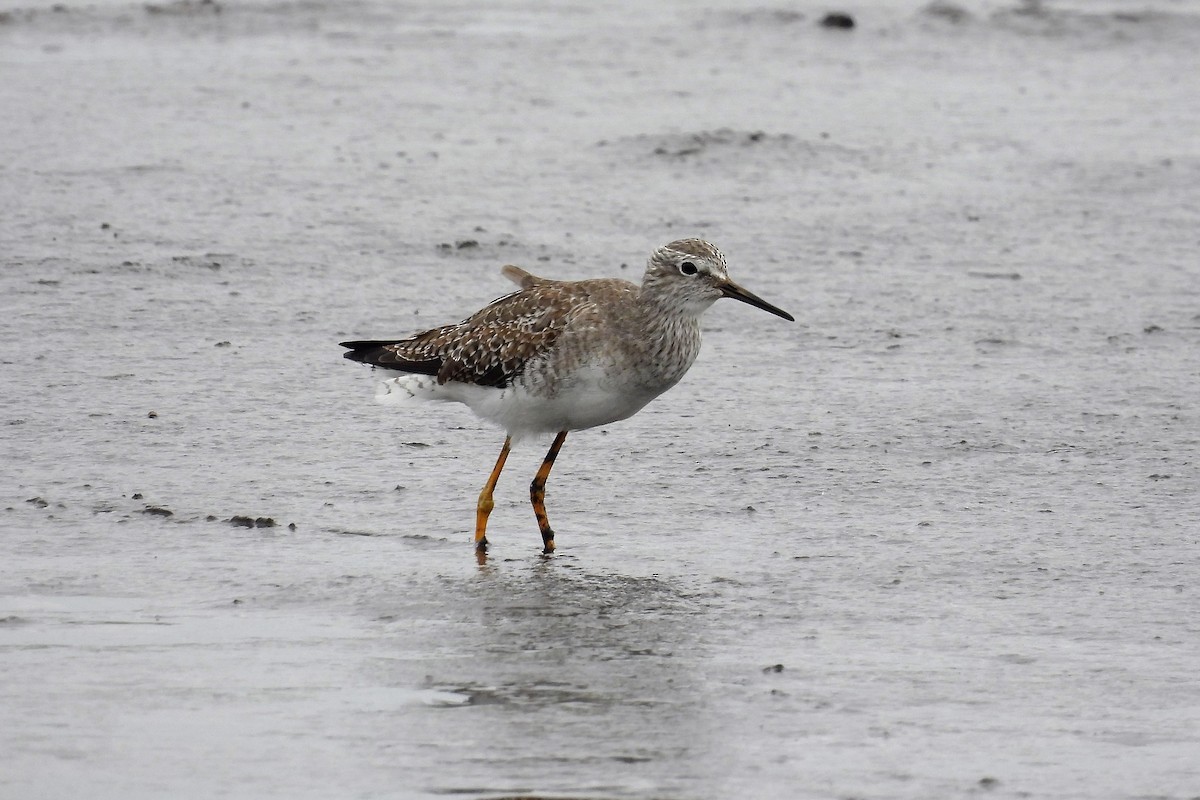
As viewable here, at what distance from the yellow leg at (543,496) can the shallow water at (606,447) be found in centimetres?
10

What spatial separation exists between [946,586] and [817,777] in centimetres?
191

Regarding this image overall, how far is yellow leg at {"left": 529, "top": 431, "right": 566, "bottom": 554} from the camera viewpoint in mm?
7758

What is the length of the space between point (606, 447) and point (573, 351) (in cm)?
132

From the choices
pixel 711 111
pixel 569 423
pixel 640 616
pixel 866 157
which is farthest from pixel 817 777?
pixel 711 111

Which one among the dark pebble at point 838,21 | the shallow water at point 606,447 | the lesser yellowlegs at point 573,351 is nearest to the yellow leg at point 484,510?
the lesser yellowlegs at point 573,351

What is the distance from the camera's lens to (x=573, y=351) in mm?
7930

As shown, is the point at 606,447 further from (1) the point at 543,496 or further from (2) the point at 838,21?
(2) the point at 838,21

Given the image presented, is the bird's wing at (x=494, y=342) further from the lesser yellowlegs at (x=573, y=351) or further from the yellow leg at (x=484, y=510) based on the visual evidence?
the yellow leg at (x=484, y=510)

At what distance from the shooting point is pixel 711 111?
52.6ft

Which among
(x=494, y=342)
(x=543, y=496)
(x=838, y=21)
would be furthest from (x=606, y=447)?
(x=838, y=21)

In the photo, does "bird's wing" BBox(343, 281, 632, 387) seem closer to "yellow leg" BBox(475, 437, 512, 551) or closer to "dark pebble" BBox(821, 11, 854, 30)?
"yellow leg" BBox(475, 437, 512, 551)

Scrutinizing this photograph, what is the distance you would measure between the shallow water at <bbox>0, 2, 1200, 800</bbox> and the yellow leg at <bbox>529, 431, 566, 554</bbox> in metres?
0.10

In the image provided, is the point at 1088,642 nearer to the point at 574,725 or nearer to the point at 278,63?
the point at 574,725

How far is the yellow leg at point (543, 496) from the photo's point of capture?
776 centimetres
